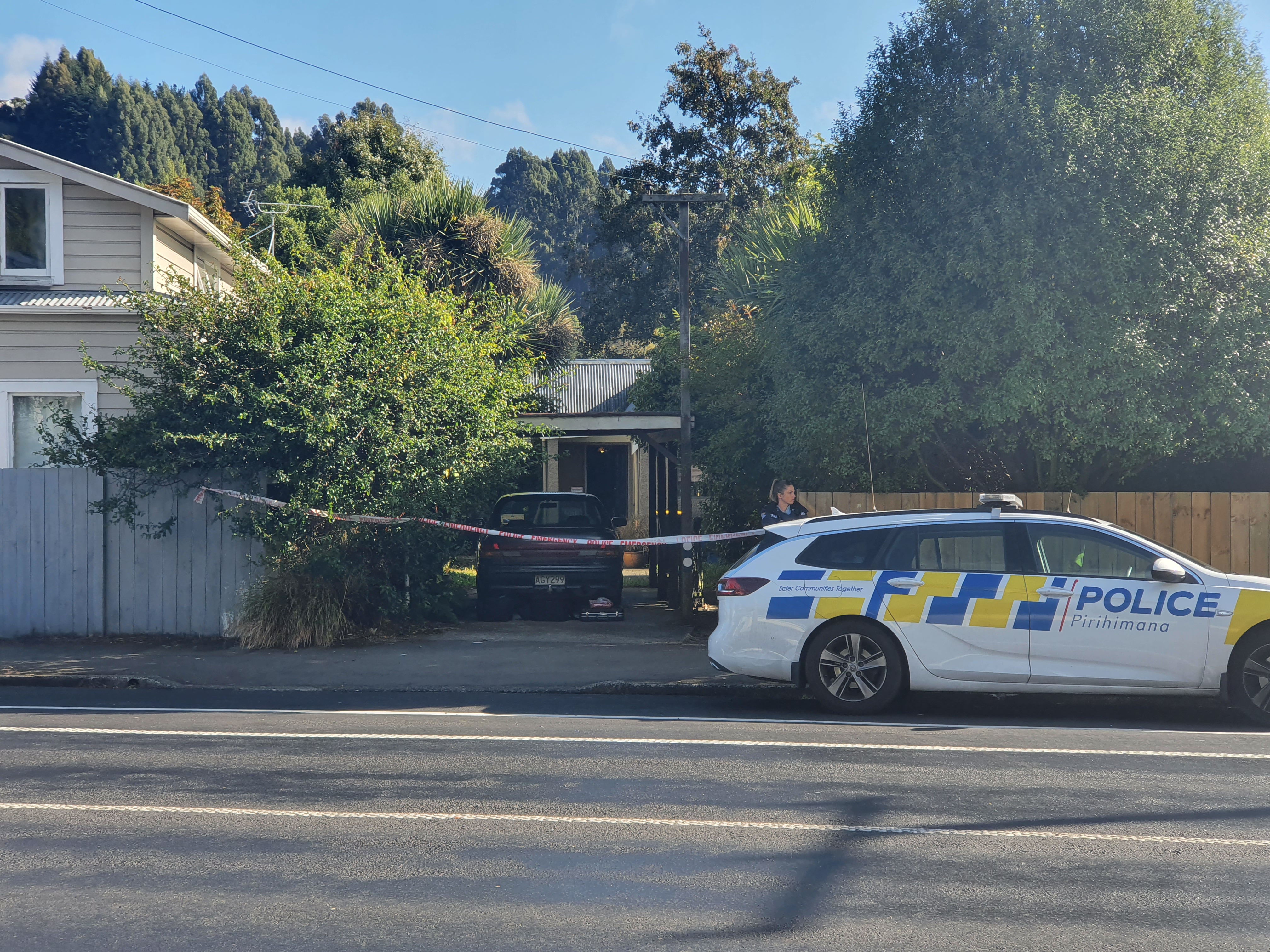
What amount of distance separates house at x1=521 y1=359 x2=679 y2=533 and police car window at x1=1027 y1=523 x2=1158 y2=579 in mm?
7232

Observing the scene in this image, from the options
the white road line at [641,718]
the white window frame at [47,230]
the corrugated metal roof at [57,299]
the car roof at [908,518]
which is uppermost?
the white window frame at [47,230]

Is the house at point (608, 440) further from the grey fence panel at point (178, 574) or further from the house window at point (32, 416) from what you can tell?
the house window at point (32, 416)

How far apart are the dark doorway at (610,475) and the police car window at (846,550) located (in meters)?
21.8

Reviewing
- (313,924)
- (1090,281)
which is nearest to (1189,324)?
(1090,281)

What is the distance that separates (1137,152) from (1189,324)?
1.74 metres

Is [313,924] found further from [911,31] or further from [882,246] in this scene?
[911,31]

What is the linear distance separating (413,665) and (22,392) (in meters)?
7.73

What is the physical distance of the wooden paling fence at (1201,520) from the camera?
12.0 metres

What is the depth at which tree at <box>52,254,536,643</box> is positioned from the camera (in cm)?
1173

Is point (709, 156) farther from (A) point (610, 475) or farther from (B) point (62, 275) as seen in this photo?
(B) point (62, 275)

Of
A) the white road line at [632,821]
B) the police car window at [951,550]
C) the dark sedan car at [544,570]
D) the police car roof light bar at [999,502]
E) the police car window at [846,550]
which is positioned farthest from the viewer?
the dark sedan car at [544,570]

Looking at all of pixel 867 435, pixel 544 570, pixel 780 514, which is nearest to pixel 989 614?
pixel 780 514

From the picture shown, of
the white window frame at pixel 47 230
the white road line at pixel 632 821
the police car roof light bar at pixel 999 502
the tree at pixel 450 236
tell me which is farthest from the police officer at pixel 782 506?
the tree at pixel 450 236

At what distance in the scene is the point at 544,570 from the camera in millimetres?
13953
